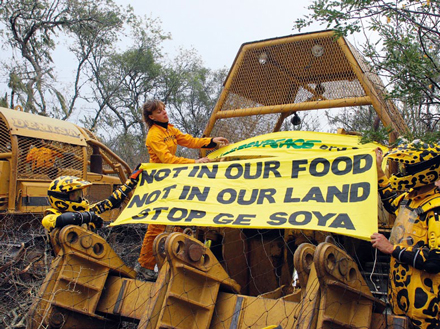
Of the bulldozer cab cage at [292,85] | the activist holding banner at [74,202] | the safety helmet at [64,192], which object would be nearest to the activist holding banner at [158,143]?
the activist holding banner at [74,202]

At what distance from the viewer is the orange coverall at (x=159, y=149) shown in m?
4.75

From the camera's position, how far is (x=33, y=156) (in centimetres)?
750

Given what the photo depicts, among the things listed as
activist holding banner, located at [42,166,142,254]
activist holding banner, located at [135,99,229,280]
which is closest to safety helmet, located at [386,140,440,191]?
activist holding banner, located at [135,99,229,280]

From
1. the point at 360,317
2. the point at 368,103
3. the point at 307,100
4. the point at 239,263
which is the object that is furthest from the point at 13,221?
the point at 360,317

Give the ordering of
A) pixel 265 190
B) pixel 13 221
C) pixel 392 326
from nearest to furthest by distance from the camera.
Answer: pixel 392 326, pixel 265 190, pixel 13 221

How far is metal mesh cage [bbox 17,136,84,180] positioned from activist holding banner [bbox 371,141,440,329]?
226 inches

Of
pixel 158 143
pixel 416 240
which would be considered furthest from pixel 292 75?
pixel 416 240

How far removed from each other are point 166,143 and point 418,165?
275 cm

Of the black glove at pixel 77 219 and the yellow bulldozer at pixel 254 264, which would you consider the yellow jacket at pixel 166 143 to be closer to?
the yellow bulldozer at pixel 254 264

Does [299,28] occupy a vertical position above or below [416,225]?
above

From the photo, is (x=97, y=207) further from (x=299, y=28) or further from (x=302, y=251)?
(x=299, y=28)

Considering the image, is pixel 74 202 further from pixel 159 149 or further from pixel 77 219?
pixel 159 149

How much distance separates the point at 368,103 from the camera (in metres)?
4.90

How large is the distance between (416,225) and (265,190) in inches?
49.2
